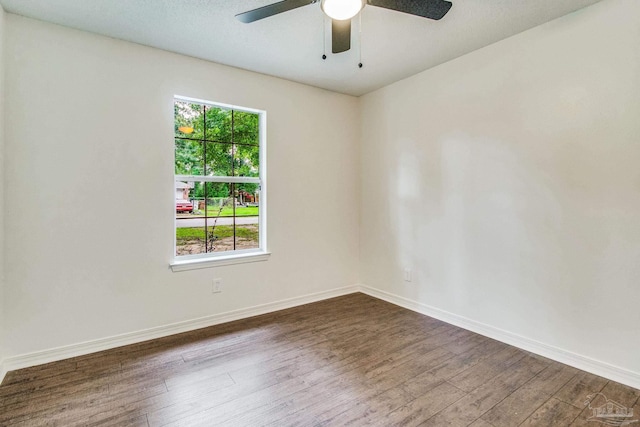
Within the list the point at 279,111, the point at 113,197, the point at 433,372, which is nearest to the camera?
the point at 433,372

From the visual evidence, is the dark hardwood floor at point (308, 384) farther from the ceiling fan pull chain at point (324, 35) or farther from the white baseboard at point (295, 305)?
the ceiling fan pull chain at point (324, 35)

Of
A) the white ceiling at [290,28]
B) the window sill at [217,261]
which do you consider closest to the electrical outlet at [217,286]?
the window sill at [217,261]

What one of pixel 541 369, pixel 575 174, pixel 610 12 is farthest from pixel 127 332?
pixel 610 12

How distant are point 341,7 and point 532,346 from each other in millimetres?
2729

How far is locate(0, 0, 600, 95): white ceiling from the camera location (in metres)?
2.12

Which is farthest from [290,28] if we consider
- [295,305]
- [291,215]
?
[295,305]

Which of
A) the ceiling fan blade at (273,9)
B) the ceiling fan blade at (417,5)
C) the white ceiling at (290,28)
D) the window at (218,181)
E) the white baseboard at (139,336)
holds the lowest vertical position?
the white baseboard at (139,336)

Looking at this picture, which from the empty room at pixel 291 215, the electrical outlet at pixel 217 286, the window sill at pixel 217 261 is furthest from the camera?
the electrical outlet at pixel 217 286

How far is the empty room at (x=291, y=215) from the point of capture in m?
1.99

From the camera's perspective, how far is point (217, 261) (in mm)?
3043

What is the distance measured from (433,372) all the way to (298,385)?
3.07 ft

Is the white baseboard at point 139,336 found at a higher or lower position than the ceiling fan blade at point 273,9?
lower

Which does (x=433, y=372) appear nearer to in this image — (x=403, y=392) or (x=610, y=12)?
(x=403, y=392)

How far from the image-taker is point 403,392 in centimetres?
198
